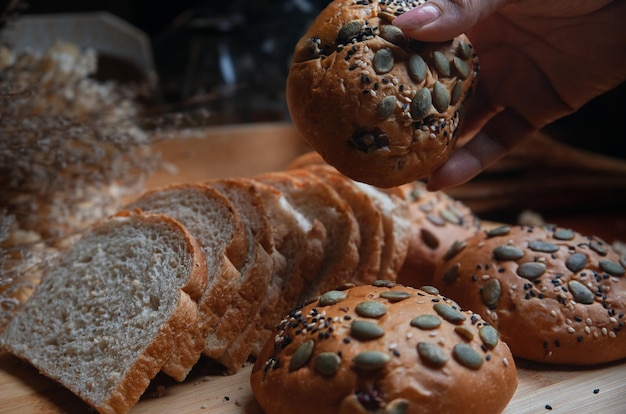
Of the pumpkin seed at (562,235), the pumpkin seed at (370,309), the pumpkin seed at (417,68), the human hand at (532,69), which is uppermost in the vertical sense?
the pumpkin seed at (417,68)

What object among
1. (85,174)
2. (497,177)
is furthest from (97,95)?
(497,177)

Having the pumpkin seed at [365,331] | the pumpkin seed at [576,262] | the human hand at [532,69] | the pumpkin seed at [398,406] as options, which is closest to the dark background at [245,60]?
the human hand at [532,69]

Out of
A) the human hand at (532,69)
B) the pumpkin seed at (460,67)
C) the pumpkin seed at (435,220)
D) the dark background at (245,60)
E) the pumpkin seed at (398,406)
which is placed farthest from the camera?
the dark background at (245,60)

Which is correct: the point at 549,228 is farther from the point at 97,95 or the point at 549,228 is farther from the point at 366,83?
the point at 97,95

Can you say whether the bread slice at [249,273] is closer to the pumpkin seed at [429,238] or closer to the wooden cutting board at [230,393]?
the wooden cutting board at [230,393]

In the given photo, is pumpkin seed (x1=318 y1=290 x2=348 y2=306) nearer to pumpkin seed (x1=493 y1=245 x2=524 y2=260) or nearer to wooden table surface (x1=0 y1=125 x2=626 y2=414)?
wooden table surface (x1=0 y1=125 x2=626 y2=414)

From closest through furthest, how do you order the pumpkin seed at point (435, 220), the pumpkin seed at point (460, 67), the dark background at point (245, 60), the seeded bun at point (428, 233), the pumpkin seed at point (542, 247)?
the pumpkin seed at point (460, 67)
the pumpkin seed at point (542, 247)
the seeded bun at point (428, 233)
the pumpkin seed at point (435, 220)
the dark background at point (245, 60)

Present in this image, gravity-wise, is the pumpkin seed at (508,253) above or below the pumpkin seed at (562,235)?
below
